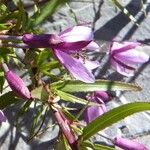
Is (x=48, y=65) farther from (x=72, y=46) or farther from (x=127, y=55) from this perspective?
(x=72, y=46)

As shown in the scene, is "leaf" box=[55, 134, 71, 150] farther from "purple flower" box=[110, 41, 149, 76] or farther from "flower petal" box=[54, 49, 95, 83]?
"purple flower" box=[110, 41, 149, 76]

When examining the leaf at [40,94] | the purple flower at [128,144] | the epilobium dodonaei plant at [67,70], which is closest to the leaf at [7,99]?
the epilobium dodonaei plant at [67,70]

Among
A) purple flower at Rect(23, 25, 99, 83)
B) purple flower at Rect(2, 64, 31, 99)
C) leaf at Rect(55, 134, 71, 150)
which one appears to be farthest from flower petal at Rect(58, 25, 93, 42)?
leaf at Rect(55, 134, 71, 150)

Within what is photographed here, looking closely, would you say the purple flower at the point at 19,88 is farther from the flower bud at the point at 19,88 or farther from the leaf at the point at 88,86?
the leaf at the point at 88,86

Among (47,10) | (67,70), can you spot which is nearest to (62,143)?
(67,70)

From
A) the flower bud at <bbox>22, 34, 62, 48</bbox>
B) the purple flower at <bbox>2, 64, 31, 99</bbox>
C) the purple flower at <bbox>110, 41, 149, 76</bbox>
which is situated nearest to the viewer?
the flower bud at <bbox>22, 34, 62, 48</bbox>

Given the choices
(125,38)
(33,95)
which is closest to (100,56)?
(125,38)

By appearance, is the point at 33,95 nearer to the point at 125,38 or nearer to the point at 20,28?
the point at 20,28
